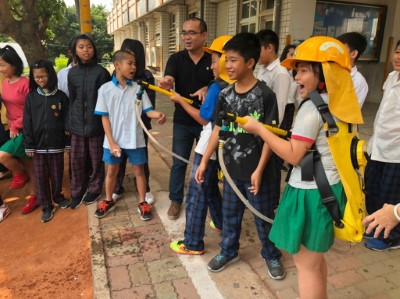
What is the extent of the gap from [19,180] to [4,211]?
0.63 metres

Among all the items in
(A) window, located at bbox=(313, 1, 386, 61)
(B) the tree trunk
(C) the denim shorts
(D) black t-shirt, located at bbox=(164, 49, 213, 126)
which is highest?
(A) window, located at bbox=(313, 1, 386, 61)

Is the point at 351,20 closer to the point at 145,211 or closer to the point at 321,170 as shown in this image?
the point at 145,211

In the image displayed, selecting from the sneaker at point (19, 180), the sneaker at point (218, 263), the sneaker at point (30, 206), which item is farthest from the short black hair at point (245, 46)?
the sneaker at point (19, 180)

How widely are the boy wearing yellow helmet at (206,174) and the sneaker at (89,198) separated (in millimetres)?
1378

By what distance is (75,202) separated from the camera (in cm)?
388

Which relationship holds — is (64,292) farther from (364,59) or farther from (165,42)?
(165,42)

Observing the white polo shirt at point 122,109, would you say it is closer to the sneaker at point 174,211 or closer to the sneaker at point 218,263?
the sneaker at point 174,211

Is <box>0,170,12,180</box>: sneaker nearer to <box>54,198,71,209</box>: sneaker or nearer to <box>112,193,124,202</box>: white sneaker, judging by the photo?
<box>54,198,71,209</box>: sneaker

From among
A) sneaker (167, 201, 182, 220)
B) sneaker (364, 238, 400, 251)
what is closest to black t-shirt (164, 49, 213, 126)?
sneaker (167, 201, 182, 220)

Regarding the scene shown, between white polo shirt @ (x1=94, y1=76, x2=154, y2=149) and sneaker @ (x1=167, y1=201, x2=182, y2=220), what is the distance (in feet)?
2.40

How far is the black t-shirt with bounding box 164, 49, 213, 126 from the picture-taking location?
329cm

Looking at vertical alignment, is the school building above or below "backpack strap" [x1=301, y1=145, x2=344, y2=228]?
above

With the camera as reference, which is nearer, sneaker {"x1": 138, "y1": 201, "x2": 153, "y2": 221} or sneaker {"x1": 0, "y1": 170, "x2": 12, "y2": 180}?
sneaker {"x1": 138, "y1": 201, "x2": 153, "y2": 221}

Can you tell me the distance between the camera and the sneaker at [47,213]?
361 cm
